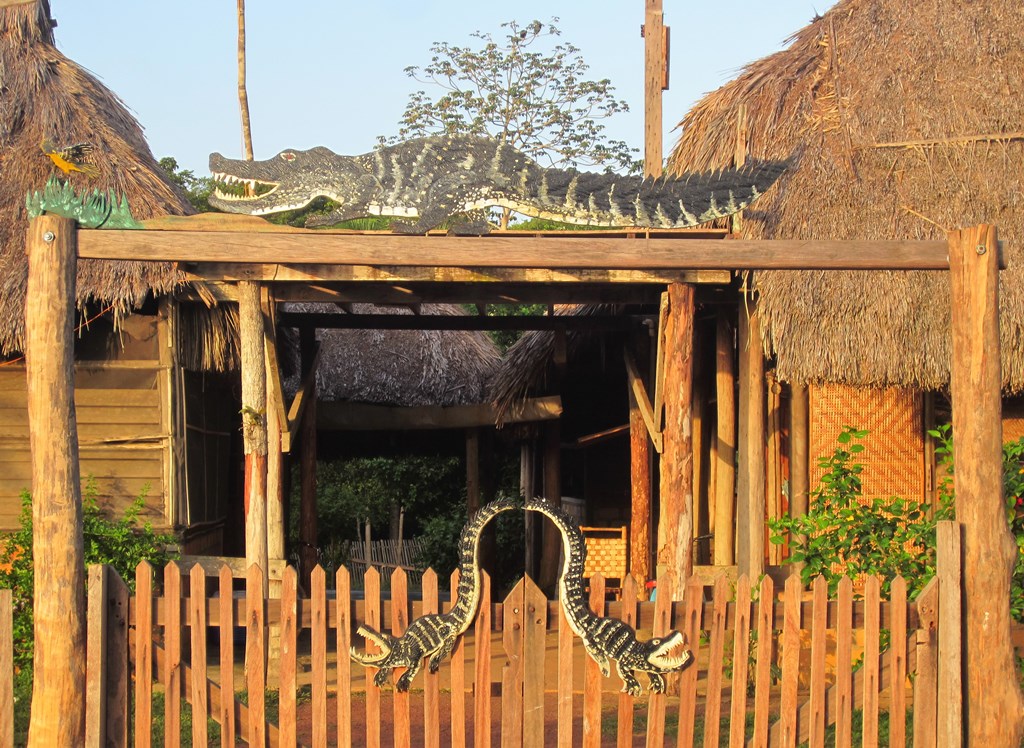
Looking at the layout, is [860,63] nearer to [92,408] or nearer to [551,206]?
[551,206]

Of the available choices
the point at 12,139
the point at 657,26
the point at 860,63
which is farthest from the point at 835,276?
the point at 12,139

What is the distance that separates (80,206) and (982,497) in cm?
367

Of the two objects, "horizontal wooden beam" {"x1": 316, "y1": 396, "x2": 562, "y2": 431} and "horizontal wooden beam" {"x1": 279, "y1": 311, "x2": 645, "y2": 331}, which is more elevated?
"horizontal wooden beam" {"x1": 279, "y1": 311, "x2": 645, "y2": 331}

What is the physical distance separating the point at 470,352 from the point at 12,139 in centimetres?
573

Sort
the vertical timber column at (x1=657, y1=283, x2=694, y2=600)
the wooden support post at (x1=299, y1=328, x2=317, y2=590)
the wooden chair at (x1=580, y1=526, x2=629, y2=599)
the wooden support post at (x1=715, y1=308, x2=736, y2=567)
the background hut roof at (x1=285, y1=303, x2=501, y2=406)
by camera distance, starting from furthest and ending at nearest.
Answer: the background hut roof at (x1=285, y1=303, x2=501, y2=406), the wooden chair at (x1=580, y1=526, x2=629, y2=599), the wooden support post at (x1=299, y1=328, x2=317, y2=590), the wooden support post at (x1=715, y1=308, x2=736, y2=567), the vertical timber column at (x1=657, y1=283, x2=694, y2=600)

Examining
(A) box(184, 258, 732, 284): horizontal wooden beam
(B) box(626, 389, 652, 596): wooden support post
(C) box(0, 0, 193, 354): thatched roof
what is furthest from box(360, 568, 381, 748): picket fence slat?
(B) box(626, 389, 652, 596): wooden support post

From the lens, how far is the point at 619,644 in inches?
173

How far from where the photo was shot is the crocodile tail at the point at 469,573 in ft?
14.4

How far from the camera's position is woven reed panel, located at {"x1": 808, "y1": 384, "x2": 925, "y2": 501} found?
859 centimetres

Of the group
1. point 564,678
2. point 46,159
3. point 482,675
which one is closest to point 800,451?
point 564,678

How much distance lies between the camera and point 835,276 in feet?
25.8

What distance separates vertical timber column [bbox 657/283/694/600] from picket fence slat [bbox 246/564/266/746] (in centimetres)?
227

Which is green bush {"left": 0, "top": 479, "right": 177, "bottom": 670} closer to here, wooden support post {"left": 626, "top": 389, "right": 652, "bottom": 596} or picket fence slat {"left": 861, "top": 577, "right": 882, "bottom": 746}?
wooden support post {"left": 626, "top": 389, "right": 652, "bottom": 596}

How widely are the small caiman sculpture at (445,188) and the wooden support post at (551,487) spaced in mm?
6936
